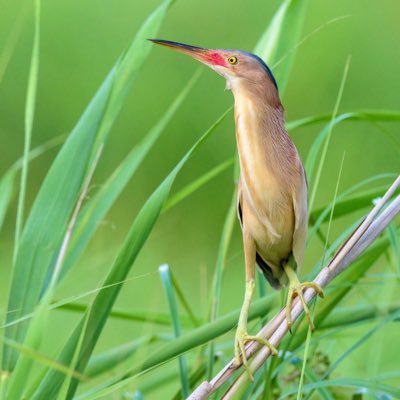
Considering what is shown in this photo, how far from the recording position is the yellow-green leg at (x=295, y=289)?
0.93 metres

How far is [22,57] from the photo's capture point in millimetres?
3506

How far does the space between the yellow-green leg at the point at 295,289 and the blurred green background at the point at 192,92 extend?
1.89 metres

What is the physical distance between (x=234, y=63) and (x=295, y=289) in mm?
256

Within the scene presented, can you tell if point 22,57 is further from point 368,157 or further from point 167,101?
point 368,157

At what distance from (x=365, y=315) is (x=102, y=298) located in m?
0.37

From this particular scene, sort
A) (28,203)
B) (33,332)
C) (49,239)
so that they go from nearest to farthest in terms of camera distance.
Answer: (33,332) → (49,239) → (28,203)

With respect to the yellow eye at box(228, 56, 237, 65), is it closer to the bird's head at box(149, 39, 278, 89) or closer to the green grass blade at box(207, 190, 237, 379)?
the bird's head at box(149, 39, 278, 89)

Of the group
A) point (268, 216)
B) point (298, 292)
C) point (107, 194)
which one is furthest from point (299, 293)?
point (107, 194)

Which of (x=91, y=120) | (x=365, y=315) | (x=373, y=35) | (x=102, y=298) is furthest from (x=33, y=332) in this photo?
(x=373, y=35)

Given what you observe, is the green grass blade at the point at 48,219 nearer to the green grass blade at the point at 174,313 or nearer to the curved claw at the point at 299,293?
the green grass blade at the point at 174,313

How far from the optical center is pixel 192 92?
11.0ft

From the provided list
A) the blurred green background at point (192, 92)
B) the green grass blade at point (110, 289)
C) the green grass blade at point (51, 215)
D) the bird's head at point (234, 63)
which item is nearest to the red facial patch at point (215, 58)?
the bird's head at point (234, 63)

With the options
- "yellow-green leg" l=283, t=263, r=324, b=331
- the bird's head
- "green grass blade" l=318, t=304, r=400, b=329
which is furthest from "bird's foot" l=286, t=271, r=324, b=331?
the bird's head

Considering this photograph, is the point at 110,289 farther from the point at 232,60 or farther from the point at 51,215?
the point at 232,60
